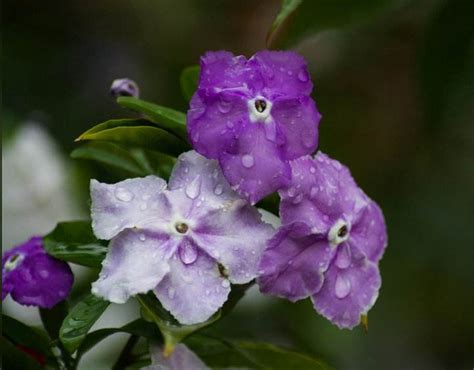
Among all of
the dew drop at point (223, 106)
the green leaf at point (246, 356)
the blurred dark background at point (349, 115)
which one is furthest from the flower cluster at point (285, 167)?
the blurred dark background at point (349, 115)

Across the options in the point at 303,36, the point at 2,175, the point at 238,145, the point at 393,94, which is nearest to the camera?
the point at 238,145

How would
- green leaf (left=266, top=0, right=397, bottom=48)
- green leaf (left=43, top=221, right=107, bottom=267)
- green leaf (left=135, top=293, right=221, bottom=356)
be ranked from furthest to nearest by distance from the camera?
green leaf (left=266, top=0, right=397, bottom=48)
green leaf (left=43, top=221, right=107, bottom=267)
green leaf (left=135, top=293, right=221, bottom=356)

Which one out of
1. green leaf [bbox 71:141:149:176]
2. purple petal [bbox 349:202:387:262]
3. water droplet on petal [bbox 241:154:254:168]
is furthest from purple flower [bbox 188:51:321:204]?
green leaf [bbox 71:141:149:176]

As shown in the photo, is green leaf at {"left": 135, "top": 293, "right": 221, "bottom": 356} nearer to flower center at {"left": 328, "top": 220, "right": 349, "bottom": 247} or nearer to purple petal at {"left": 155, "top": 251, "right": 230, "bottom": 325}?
purple petal at {"left": 155, "top": 251, "right": 230, "bottom": 325}

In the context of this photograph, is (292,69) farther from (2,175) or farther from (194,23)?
(194,23)

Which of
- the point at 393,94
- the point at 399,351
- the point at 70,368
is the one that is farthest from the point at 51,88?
the point at 70,368

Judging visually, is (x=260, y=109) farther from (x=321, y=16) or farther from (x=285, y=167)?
(x=321, y=16)

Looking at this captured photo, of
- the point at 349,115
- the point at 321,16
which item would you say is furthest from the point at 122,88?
the point at 349,115
